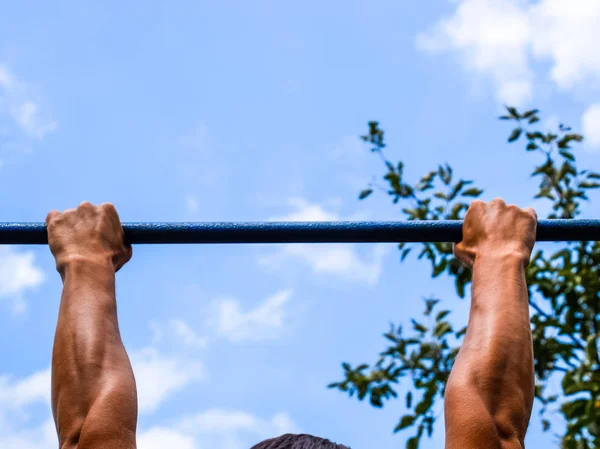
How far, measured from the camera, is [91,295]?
7.39ft

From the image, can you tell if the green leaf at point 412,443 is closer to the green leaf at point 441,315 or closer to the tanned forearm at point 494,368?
the green leaf at point 441,315

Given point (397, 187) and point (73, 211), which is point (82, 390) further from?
point (397, 187)

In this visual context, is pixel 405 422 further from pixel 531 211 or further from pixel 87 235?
pixel 87 235

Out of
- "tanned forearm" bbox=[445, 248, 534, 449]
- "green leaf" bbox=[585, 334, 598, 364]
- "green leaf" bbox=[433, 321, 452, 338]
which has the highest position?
"green leaf" bbox=[433, 321, 452, 338]

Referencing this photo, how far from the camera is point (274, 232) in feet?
8.29

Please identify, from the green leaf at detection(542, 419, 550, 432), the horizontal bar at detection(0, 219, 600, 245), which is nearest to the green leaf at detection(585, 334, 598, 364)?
the green leaf at detection(542, 419, 550, 432)

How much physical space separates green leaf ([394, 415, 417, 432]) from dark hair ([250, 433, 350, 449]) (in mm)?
2888

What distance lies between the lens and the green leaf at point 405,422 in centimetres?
499

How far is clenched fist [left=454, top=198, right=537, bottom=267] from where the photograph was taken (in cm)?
244

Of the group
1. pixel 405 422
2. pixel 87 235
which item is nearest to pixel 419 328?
pixel 405 422

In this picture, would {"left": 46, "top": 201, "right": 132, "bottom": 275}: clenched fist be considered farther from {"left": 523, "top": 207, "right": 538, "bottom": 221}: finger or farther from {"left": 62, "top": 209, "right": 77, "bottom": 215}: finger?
{"left": 523, "top": 207, "right": 538, "bottom": 221}: finger

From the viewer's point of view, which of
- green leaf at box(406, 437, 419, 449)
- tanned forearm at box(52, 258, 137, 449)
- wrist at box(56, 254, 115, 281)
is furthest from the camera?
green leaf at box(406, 437, 419, 449)

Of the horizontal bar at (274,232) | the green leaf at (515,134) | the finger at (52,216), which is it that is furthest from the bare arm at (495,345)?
the green leaf at (515,134)

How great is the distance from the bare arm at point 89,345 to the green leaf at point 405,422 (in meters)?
2.91
